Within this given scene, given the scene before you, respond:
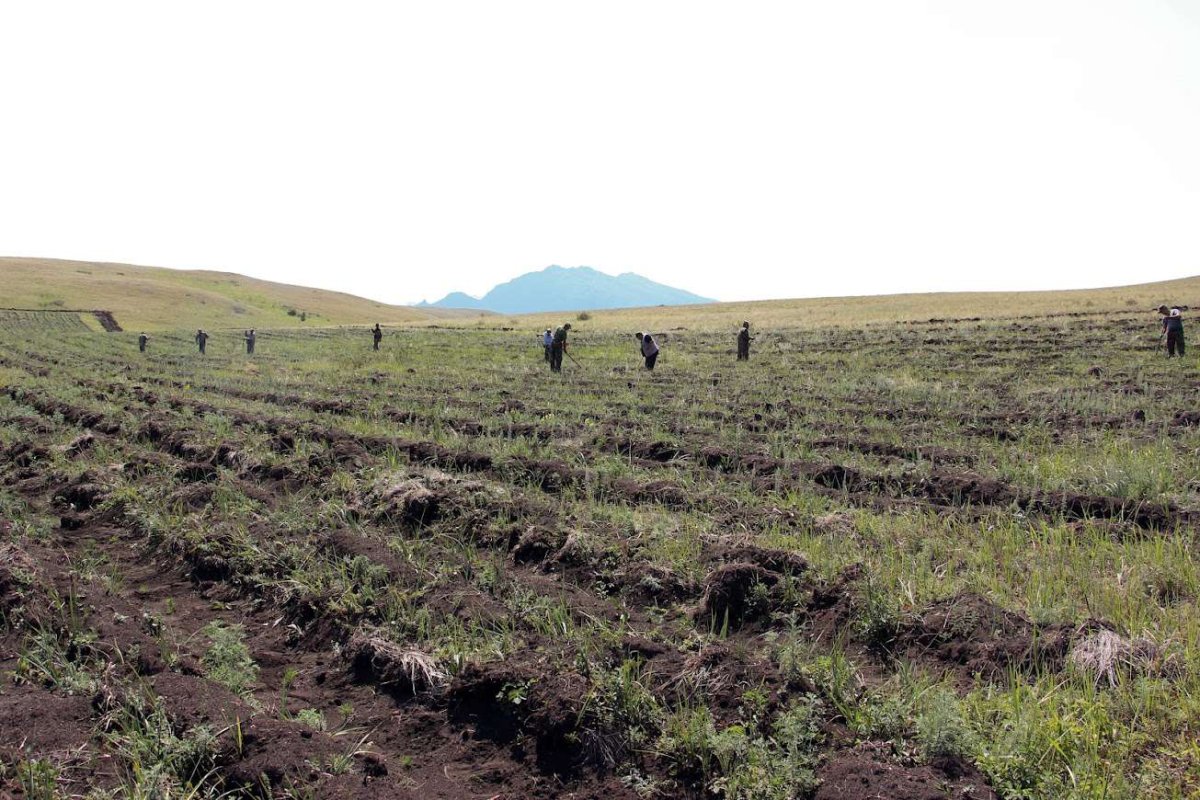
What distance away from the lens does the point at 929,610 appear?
4992 mm

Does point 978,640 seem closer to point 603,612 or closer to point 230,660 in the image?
point 603,612

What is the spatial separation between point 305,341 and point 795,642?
42.3 meters

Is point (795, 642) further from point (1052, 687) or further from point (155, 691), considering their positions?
point (155, 691)

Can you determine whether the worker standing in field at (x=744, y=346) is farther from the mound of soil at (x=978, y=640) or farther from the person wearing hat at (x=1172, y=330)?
the mound of soil at (x=978, y=640)

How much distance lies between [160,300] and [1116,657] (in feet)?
276

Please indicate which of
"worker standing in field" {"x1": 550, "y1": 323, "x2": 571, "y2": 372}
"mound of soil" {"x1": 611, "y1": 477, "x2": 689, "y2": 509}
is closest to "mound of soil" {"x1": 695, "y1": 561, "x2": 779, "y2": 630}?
"mound of soil" {"x1": 611, "y1": 477, "x2": 689, "y2": 509}

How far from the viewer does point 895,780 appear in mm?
3432

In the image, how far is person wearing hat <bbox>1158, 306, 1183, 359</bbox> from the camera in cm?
2062

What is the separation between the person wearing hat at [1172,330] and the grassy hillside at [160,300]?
60143mm

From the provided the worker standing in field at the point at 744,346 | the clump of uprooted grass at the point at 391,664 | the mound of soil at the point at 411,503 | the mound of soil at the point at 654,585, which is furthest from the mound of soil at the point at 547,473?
the worker standing in field at the point at 744,346

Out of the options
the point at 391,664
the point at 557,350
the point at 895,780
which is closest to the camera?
the point at 895,780

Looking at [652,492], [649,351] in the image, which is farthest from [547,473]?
[649,351]

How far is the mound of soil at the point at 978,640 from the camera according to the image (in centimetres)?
440

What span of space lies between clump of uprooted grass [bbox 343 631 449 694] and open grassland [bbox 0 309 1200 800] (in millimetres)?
21
